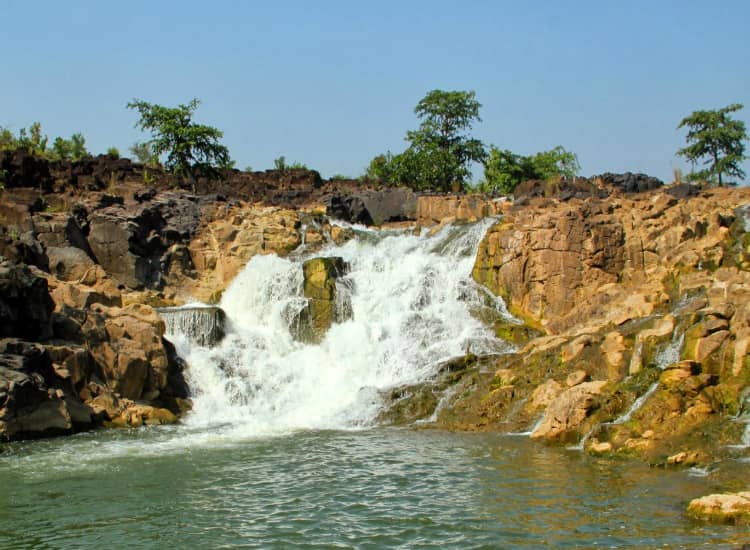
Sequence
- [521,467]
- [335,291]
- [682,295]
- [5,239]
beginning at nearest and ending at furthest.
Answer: [521,467]
[682,295]
[5,239]
[335,291]

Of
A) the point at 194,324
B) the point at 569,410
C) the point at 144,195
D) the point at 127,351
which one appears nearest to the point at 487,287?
the point at 194,324

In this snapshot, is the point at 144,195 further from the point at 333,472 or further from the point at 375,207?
the point at 333,472

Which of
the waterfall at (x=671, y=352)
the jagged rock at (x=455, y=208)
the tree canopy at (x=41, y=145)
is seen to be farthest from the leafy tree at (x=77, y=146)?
the waterfall at (x=671, y=352)

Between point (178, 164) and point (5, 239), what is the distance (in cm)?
1980

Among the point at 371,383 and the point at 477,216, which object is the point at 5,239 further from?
the point at 477,216

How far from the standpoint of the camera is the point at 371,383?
25906 millimetres

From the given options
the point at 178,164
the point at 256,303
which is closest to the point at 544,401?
the point at 256,303

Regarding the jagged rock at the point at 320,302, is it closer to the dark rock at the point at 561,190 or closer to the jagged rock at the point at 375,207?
the jagged rock at the point at 375,207

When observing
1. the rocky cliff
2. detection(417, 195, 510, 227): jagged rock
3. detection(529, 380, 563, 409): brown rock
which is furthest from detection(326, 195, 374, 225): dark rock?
detection(529, 380, 563, 409): brown rock

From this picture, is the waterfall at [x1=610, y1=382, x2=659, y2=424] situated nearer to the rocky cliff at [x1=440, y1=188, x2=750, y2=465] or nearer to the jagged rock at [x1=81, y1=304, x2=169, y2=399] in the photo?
the rocky cliff at [x1=440, y1=188, x2=750, y2=465]

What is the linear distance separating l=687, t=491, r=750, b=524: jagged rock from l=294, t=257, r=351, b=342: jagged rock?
1861 centimetres

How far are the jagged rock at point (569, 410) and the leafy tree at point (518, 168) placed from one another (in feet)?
106

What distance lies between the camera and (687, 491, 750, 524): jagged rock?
1088 cm

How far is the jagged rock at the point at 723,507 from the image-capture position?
10.9 metres
